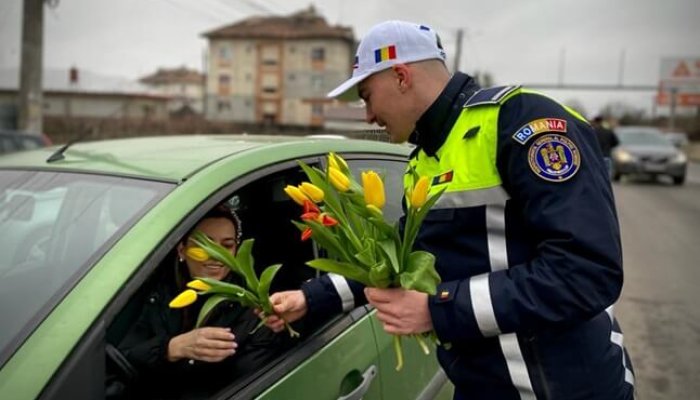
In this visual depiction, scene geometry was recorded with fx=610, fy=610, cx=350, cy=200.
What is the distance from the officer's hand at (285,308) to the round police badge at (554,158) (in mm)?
808

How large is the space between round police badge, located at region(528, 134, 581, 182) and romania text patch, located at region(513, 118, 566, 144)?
17 mm

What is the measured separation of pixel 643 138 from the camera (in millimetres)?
16859

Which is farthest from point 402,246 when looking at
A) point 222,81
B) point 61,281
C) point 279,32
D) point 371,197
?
point 222,81

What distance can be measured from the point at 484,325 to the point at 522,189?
12.1 inches

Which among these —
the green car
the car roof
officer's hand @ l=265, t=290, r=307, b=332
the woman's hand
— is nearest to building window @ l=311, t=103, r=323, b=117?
the car roof

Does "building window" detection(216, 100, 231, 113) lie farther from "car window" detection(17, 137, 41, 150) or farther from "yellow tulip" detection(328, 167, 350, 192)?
"yellow tulip" detection(328, 167, 350, 192)

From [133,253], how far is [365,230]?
21.5 inches

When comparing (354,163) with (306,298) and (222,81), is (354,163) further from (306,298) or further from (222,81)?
(222,81)

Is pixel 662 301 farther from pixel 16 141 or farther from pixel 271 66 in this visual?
pixel 271 66

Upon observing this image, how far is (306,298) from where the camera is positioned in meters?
1.85

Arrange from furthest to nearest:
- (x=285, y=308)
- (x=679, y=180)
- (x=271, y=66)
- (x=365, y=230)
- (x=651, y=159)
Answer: (x=271, y=66)
(x=679, y=180)
(x=651, y=159)
(x=285, y=308)
(x=365, y=230)

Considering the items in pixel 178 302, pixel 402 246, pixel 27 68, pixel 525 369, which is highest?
pixel 27 68

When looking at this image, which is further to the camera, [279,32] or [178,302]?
[279,32]

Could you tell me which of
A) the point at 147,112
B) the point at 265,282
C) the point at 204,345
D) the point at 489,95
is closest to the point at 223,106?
the point at 147,112
